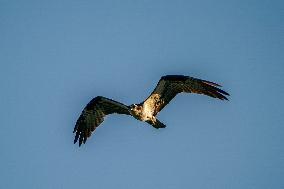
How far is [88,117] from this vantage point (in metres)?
12.8

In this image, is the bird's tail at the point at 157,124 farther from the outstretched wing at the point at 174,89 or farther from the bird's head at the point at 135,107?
the bird's head at the point at 135,107

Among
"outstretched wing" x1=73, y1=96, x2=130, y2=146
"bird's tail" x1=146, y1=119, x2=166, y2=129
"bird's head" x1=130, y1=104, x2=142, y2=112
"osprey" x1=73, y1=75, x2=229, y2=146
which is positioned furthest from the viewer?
"outstretched wing" x1=73, y1=96, x2=130, y2=146

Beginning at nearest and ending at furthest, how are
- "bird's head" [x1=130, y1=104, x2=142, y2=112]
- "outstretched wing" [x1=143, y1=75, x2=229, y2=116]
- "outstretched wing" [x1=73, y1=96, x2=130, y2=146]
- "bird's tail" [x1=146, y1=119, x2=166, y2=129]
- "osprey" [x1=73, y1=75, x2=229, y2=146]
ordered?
"outstretched wing" [x1=143, y1=75, x2=229, y2=116]
"osprey" [x1=73, y1=75, x2=229, y2=146]
"bird's tail" [x1=146, y1=119, x2=166, y2=129]
"bird's head" [x1=130, y1=104, x2=142, y2=112]
"outstretched wing" [x1=73, y1=96, x2=130, y2=146]

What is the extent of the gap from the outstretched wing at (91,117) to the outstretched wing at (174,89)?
1.04 metres

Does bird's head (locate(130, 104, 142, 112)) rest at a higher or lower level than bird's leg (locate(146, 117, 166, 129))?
higher

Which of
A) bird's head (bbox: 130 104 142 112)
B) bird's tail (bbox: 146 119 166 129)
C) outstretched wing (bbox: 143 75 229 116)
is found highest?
outstretched wing (bbox: 143 75 229 116)

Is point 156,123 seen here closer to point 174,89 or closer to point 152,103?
point 152,103

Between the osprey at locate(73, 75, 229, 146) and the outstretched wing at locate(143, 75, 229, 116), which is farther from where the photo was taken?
the osprey at locate(73, 75, 229, 146)

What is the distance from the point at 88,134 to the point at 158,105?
93.5 inches

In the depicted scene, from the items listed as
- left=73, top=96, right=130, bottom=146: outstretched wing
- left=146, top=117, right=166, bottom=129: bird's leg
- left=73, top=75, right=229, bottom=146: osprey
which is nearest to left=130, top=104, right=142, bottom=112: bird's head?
left=73, top=75, right=229, bottom=146: osprey

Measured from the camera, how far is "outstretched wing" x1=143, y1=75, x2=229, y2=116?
1116cm

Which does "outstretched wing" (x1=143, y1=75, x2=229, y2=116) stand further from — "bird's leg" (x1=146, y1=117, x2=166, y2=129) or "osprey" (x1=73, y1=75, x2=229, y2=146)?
"bird's leg" (x1=146, y1=117, x2=166, y2=129)

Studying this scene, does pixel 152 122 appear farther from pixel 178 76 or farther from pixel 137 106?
pixel 178 76

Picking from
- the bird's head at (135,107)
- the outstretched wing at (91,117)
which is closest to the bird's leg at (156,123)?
the bird's head at (135,107)
